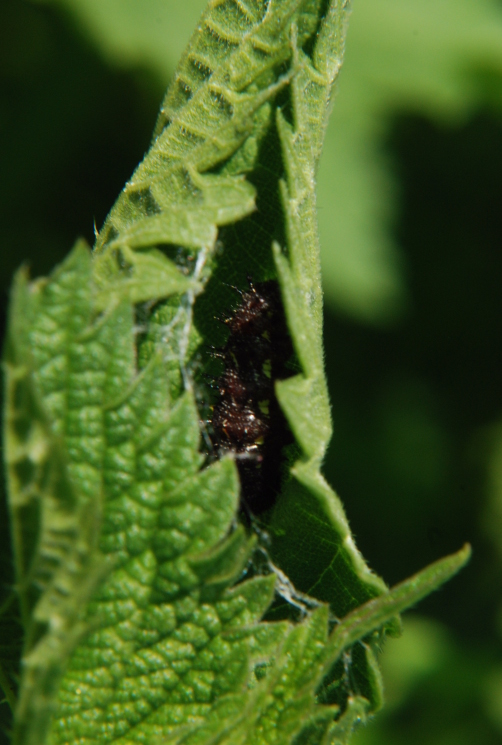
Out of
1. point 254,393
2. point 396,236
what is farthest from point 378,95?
point 254,393

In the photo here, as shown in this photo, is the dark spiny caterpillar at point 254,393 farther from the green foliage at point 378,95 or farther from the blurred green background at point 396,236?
the green foliage at point 378,95

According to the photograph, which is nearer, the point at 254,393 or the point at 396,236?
the point at 254,393

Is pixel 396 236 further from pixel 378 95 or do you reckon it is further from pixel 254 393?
pixel 254 393

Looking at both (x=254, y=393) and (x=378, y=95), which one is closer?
(x=254, y=393)

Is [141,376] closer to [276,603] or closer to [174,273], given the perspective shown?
[174,273]

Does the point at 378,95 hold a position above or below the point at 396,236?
above

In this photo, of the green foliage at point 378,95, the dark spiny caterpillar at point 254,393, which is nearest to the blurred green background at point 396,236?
the green foliage at point 378,95

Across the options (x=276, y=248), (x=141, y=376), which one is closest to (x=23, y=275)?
(x=141, y=376)
